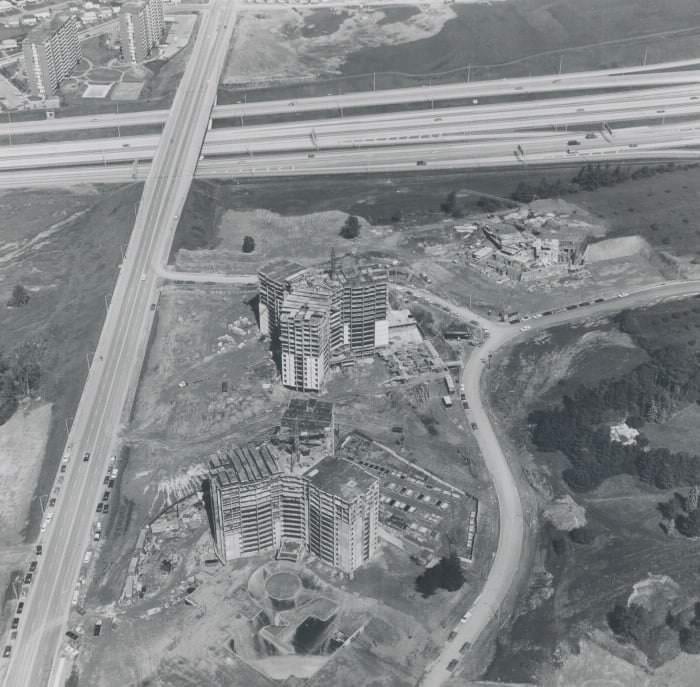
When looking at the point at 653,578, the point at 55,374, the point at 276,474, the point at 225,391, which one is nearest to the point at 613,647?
the point at 653,578

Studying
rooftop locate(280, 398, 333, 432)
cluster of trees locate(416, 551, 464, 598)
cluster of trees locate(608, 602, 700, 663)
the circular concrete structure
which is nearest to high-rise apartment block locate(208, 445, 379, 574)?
the circular concrete structure

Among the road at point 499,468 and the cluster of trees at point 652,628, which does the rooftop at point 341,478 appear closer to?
the road at point 499,468

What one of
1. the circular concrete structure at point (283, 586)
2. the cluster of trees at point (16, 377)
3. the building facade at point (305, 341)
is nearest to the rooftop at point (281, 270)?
the building facade at point (305, 341)

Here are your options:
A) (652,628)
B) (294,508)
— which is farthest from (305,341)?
(652,628)

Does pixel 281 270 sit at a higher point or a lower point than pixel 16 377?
higher

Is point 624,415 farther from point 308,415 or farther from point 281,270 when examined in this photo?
point 281,270

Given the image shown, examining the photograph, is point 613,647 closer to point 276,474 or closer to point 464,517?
point 464,517
